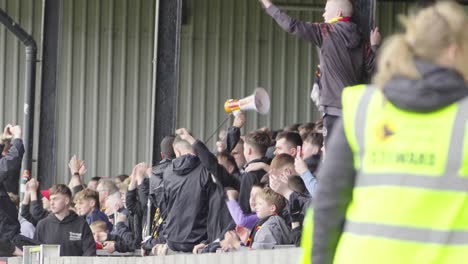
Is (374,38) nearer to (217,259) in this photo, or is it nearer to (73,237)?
(217,259)

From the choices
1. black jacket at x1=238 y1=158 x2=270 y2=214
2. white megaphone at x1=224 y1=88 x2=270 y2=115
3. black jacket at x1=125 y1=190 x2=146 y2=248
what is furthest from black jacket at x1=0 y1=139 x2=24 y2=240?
black jacket at x1=238 y1=158 x2=270 y2=214

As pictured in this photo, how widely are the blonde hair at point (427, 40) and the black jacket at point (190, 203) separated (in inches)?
327

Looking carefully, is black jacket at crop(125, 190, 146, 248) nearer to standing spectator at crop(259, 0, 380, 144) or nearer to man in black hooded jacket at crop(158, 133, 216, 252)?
man in black hooded jacket at crop(158, 133, 216, 252)

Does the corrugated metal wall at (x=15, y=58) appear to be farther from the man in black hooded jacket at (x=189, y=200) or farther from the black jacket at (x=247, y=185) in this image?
the black jacket at (x=247, y=185)

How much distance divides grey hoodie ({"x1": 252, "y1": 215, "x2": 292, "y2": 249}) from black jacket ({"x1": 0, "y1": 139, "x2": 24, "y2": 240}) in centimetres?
489

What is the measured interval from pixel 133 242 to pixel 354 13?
508cm

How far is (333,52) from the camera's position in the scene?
9508 millimetres

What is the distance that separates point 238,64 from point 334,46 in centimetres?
1526

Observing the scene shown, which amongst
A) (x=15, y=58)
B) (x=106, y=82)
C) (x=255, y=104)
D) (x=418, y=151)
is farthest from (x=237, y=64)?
(x=418, y=151)

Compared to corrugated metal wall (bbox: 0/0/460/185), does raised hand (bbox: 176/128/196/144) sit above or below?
below

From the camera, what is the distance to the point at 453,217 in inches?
141

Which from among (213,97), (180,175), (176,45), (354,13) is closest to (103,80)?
(213,97)

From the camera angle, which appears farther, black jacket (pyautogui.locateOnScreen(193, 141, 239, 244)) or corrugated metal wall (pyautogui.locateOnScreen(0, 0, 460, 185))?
corrugated metal wall (pyautogui.locateOnScreen(0, 0, 460, 185))

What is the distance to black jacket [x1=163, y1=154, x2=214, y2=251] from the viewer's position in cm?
1189
